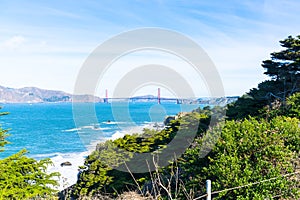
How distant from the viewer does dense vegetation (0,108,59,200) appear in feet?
22.4

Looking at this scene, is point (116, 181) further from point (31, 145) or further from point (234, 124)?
point (31, 145)

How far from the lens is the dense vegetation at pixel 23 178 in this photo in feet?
22.4

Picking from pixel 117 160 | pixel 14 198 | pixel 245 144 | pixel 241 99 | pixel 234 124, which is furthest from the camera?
pixel 241 99

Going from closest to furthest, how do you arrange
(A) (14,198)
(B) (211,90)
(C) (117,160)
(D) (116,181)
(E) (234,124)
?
(E) (234,124) < (A) (14,198) < (B) (211,90) < (D) (116,181) < (C) (117,160)

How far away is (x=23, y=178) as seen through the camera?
24.3 ft

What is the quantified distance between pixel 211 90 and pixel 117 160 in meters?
5.44

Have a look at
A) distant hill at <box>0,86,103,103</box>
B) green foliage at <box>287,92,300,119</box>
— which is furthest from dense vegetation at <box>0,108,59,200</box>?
distant hill at <box>0,86,103,103</box>

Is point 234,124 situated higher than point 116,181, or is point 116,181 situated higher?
point 234,124

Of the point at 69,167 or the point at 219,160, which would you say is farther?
the point at 69,167

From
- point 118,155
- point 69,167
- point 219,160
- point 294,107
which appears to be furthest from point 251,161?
point 69,167

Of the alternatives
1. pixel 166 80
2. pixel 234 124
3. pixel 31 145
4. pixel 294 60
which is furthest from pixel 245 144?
pixel 31 145

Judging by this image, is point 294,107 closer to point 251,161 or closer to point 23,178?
point 251,161

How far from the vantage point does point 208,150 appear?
586cm

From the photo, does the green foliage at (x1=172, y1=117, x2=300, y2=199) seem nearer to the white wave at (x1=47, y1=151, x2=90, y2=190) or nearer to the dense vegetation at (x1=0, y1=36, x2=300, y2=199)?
the dense vegetation at (x1=0, y1=36, x2=300, y2=199)
